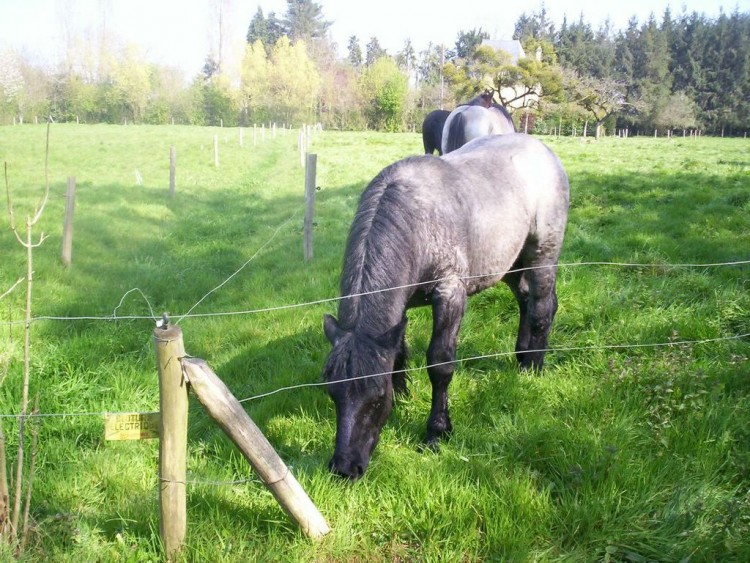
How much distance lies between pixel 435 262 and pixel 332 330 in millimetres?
880

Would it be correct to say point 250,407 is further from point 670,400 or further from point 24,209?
point 24,209

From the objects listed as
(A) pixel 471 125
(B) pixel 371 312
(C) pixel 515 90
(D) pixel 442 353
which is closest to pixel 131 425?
(B) pixel 371 312

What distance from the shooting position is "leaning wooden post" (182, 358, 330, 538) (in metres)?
2.21

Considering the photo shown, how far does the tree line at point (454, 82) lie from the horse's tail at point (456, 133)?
647 inches

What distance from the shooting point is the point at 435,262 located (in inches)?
141

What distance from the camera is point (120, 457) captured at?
10.9 ft

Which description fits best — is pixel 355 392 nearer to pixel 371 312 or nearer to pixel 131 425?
pixel 371 312

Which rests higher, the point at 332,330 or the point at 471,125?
the point at 471,125

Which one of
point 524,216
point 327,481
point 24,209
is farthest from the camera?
point 24,209

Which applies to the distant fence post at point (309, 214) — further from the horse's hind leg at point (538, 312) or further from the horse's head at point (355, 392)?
the horse's head at point (355, 392)

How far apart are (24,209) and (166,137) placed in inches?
786

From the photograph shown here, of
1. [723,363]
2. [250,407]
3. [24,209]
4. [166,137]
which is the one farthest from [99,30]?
[723,363]

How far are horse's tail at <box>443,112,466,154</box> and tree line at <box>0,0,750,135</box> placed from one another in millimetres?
16427

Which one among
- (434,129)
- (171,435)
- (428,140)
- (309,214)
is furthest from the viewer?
(428,140)
